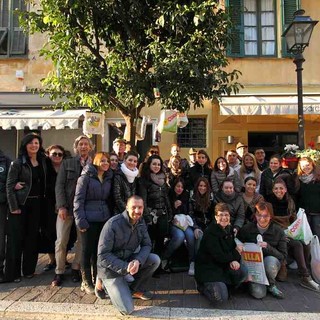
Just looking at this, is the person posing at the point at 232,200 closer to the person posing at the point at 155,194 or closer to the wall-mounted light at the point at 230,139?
the person posing at the point at 155,194

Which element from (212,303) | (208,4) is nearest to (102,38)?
(208,4)

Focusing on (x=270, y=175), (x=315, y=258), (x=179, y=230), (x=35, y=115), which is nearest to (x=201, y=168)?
(x=270, y=175)

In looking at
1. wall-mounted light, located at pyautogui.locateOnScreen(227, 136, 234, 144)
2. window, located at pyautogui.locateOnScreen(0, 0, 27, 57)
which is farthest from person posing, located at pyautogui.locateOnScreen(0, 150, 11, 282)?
window, located at pyautogui.locateOnScreen(0, 0, 27, 57)

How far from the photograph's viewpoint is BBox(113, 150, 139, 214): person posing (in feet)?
16.8

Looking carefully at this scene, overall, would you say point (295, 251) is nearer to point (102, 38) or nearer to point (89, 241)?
point (89, 241)

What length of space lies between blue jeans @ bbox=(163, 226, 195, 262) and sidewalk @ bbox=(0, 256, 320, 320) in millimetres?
590

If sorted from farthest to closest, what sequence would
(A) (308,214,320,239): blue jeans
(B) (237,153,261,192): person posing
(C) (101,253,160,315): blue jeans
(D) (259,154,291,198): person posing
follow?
(B) (237,153,261,192): person posing < (D) (259,154,291,198): person posing < (A) (308,214,320,239): blue jeans < (C) (101,253,160,315): blue jeans

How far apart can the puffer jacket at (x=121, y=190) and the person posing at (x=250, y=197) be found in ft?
6.65

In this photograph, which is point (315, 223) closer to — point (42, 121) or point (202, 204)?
point (202, 204)

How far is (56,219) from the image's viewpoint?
5656mm

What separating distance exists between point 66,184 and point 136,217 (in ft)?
4.18

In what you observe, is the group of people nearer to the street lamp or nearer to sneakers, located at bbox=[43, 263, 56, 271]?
sneakers, located at bbox=[43, 263, 56, 271]

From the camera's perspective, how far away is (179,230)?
19.5 feet

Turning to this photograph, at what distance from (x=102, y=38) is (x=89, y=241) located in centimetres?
357
